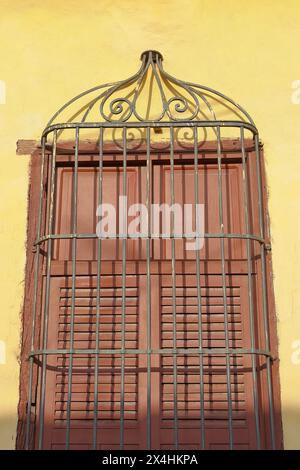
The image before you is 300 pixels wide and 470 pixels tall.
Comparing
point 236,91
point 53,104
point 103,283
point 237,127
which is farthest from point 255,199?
point 53,104

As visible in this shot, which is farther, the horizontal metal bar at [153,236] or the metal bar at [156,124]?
the metal bar at [156,124]

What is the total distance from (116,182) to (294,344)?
1114 mm

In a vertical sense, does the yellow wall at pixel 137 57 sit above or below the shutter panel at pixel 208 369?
above

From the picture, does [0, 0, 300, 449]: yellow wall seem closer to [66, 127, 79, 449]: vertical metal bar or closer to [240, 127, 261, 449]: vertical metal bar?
[240, 127, 261, 449]: vertical metal bar

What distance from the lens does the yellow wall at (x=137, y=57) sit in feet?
10.9

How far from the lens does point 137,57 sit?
11.8 ft

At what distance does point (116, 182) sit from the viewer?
3418mm

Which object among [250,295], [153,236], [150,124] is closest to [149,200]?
[153,236]

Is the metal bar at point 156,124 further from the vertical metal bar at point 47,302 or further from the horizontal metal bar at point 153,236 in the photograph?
the horizontal metal bar at point 153,236

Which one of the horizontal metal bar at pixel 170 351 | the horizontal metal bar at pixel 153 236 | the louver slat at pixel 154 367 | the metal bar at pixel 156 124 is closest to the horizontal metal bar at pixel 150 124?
the metal bar at pixel 156 124

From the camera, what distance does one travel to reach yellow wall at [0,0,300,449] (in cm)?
331

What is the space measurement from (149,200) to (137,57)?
32.5 inches

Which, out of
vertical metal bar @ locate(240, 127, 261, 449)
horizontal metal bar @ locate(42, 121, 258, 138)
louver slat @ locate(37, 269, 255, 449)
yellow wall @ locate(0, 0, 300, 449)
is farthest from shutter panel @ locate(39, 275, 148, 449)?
horizontal metal bar @ locate(42, 121, 258, 138)

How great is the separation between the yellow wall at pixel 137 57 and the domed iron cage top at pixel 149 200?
9cm
